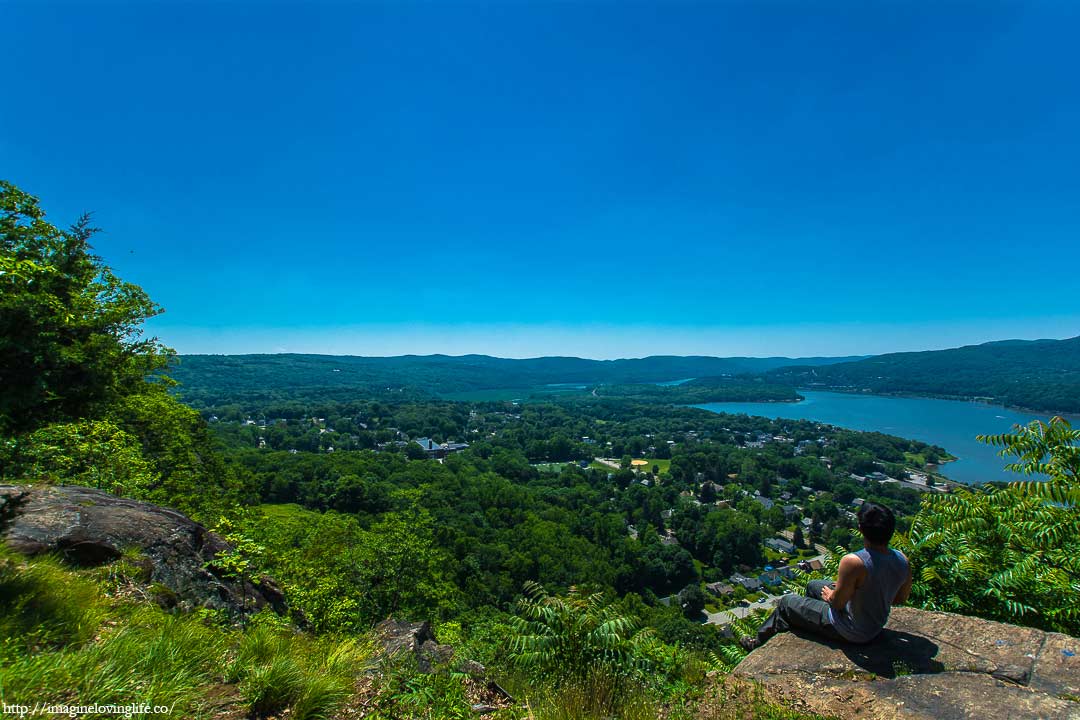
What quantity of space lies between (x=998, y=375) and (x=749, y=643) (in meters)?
212

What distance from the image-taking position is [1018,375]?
5477 inches

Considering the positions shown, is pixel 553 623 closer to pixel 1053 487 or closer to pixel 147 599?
pixel 147 599

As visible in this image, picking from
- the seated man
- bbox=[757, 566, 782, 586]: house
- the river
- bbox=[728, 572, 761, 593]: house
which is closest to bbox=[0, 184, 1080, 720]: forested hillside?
the seated man

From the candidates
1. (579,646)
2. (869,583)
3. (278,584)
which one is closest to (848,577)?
(869,583)

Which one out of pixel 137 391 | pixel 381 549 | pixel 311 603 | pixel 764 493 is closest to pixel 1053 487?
pixel 311 603

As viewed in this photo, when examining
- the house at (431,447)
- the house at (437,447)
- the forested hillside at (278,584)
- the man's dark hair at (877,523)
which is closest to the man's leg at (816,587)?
the forested hillside at (278,584)

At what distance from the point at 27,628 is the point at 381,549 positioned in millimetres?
11591

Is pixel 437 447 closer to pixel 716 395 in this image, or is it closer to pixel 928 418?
pixel 928 418

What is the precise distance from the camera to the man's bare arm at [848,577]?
383cm

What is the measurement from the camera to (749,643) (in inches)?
203

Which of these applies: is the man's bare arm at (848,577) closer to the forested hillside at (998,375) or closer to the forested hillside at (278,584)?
the forested hillside at (278,584)

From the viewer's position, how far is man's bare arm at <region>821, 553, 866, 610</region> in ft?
12.6

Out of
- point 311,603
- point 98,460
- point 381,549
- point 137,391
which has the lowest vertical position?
point 381,549

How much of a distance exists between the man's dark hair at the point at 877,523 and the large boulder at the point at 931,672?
3.40 ft
